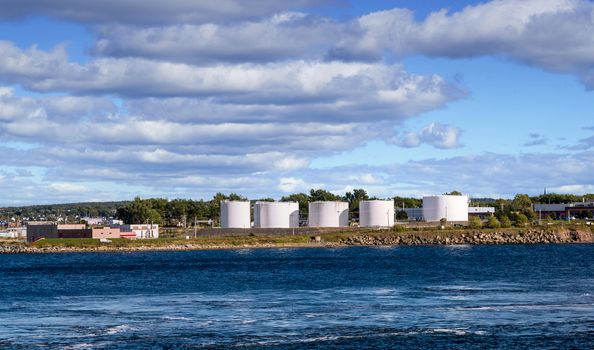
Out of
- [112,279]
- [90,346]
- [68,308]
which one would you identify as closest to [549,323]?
[90,346]

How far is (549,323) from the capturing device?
200 feet

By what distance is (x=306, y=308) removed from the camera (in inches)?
2869

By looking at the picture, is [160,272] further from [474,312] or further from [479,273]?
[474,312]

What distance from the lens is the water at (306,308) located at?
5591cm

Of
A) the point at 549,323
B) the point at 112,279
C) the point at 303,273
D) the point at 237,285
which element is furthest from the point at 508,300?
the point at 112,279

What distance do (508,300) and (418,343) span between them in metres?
25.1

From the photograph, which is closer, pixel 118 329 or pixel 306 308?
pixel 118 329

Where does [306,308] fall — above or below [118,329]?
above

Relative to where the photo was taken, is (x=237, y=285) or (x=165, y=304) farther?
(x=237, y=285)

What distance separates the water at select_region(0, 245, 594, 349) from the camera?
2201 inches

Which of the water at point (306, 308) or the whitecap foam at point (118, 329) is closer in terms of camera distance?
the water at point (306, 308)

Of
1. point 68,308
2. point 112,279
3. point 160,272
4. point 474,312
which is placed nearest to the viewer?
point 474,312

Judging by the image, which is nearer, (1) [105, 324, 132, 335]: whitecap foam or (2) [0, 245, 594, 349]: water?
(2) [0, 245, 594, 349]: water

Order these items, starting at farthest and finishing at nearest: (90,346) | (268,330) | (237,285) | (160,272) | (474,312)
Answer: (160,272)
(237,285)
(474,312)
(268,330)
(90,346)
